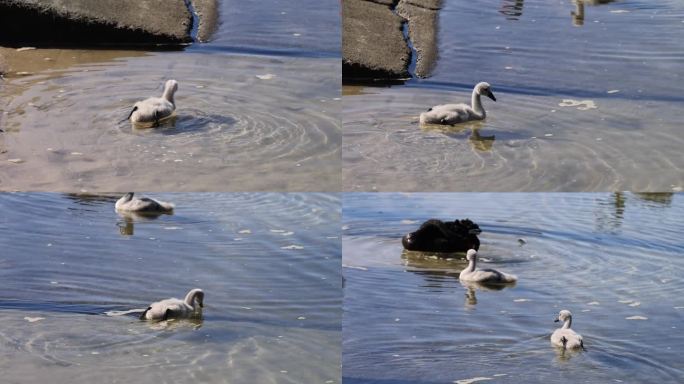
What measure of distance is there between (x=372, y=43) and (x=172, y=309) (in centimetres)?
365

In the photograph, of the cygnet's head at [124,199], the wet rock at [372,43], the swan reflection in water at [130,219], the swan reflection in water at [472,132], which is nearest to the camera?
the cygnet's head at [124,199]

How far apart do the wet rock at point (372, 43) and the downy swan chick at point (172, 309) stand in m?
2.98

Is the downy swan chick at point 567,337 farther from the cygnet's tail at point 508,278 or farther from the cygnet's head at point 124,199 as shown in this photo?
the cygnet's head at point 124,199

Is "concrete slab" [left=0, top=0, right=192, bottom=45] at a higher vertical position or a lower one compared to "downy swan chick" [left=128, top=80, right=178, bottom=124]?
higher

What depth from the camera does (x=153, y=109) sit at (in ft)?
A: 25.8

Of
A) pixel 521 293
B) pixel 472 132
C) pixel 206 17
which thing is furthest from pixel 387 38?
pixel 521 293

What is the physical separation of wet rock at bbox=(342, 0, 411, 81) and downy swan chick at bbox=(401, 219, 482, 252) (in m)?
1.73

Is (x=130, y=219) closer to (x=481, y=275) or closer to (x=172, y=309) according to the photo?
(x=172, y=309)

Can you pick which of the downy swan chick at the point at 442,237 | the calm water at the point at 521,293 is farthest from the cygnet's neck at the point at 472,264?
the downy swan chick at the point at 442,237

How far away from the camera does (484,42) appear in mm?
9836

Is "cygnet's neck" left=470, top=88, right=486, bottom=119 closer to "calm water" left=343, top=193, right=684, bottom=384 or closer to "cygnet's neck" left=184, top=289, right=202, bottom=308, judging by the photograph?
"calm water" left=343, top=193, right=684, bottom=384

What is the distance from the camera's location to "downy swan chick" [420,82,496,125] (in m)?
8.13

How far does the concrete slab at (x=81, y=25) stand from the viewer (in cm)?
973

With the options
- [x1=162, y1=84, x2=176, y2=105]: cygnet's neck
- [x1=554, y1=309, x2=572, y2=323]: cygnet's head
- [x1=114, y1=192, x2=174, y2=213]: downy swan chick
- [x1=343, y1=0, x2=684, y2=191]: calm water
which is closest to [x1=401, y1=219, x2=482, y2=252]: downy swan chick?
[x1=343, y1=0, x2=684, y2=191]: calm water
